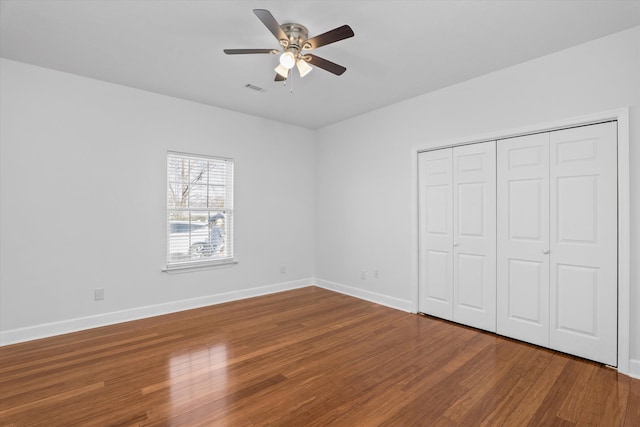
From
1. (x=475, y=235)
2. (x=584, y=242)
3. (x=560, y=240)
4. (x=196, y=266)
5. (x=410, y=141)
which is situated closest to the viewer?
(x=584, y=242)

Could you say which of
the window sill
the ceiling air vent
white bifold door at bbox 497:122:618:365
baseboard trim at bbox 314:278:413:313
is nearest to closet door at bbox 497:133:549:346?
white bifold door at bbox 497:122:618:365

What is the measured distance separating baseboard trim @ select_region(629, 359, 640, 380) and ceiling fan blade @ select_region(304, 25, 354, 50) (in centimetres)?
339

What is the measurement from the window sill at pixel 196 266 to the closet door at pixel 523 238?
3.55 m

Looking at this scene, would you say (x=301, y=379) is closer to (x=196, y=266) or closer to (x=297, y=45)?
(x=196, y=266)

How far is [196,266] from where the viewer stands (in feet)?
14.3

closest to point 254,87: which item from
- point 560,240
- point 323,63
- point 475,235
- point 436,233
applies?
point 323,63

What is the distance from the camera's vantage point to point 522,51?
2.99 metres

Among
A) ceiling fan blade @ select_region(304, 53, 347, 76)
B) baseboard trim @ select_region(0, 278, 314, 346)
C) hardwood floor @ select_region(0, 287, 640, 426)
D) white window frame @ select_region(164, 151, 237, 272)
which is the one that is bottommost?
hardwood floor @ select_region(0, 287, 640, 426)

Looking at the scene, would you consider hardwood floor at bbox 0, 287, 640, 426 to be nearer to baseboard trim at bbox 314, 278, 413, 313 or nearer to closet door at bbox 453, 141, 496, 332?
closet door at bbox 453, 141, 496, 332

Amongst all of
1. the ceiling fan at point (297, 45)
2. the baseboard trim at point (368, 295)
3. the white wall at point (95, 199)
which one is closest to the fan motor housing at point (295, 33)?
the ceiling fan at point (297, 45)

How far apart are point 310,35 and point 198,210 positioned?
2.79 meters

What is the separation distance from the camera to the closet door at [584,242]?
271 centimetres

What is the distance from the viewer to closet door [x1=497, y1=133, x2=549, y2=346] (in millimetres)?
3100

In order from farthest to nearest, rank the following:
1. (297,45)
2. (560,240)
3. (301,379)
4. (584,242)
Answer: (560,240)
(584,242)
(297,45)
(301,379)
